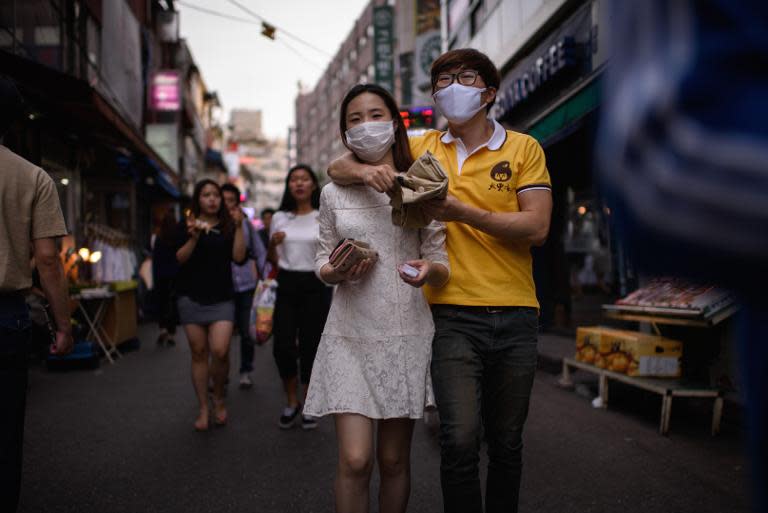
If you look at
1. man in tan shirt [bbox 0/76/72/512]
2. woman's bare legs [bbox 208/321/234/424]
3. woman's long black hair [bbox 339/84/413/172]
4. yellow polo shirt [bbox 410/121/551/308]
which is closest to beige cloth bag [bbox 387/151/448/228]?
yellow polo shirt [bbox 410/121/551/308]

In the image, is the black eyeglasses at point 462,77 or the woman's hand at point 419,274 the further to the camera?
the black eyeglasses at point 462,77

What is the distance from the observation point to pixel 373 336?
2297mm

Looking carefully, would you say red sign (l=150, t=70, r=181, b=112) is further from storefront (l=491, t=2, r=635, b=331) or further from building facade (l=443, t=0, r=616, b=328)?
storefront (l=491, t=2, r=635, b=331)

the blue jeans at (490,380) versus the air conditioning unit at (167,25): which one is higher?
the air conditioning unit at (167,25)

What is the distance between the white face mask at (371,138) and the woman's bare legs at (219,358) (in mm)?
2791

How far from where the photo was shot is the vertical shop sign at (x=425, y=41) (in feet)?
69.9

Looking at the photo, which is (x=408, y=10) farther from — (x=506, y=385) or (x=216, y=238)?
(x=506, y=385)

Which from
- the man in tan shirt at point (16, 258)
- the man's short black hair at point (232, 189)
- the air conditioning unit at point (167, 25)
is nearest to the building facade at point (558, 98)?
the man's short black hair at point (232, 189)

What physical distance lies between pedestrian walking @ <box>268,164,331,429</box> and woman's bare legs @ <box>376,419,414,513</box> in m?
2.65

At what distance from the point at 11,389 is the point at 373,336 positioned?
1.49 m

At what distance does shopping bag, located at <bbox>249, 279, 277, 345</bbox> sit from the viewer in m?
5.14

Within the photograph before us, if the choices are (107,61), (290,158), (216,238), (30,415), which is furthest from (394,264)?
(290,158)

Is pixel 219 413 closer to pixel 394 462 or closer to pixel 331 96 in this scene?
pixel 394 462

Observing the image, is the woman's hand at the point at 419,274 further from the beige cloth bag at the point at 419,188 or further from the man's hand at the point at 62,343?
the man's hand at the point at 62,343
